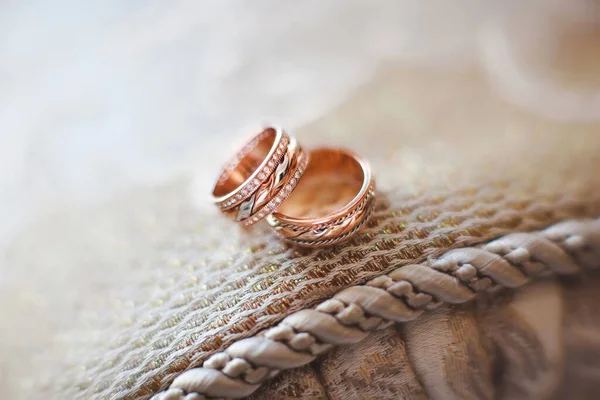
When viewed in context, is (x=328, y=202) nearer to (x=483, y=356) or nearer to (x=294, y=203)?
(x=294, y=203)

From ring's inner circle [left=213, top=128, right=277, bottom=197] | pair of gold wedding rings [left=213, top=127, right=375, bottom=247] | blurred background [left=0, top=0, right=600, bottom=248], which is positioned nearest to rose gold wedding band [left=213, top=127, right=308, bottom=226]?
pair of gold wedding rings [left=213, top=127, right=375, bottom=247]

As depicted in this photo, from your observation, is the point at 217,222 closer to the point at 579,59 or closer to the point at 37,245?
the point at 37,245

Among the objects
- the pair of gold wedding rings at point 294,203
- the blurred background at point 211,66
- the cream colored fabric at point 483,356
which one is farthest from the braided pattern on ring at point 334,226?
the blurred background at point 211,66

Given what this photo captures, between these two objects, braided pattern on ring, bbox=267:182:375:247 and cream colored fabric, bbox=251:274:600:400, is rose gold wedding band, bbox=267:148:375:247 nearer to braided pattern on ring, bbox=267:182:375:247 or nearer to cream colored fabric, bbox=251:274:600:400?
braided pattern on ring, bbox=267:182:375:247

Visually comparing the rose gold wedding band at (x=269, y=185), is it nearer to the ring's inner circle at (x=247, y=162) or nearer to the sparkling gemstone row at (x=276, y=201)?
the sparkling gemstone row at (x=276, y=201)

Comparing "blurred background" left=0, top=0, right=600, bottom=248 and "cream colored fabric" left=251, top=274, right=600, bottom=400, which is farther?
"blurred background" left=0, top=0, right=600, bottom=248

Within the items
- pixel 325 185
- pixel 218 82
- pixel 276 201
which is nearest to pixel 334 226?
pixel 276 201
